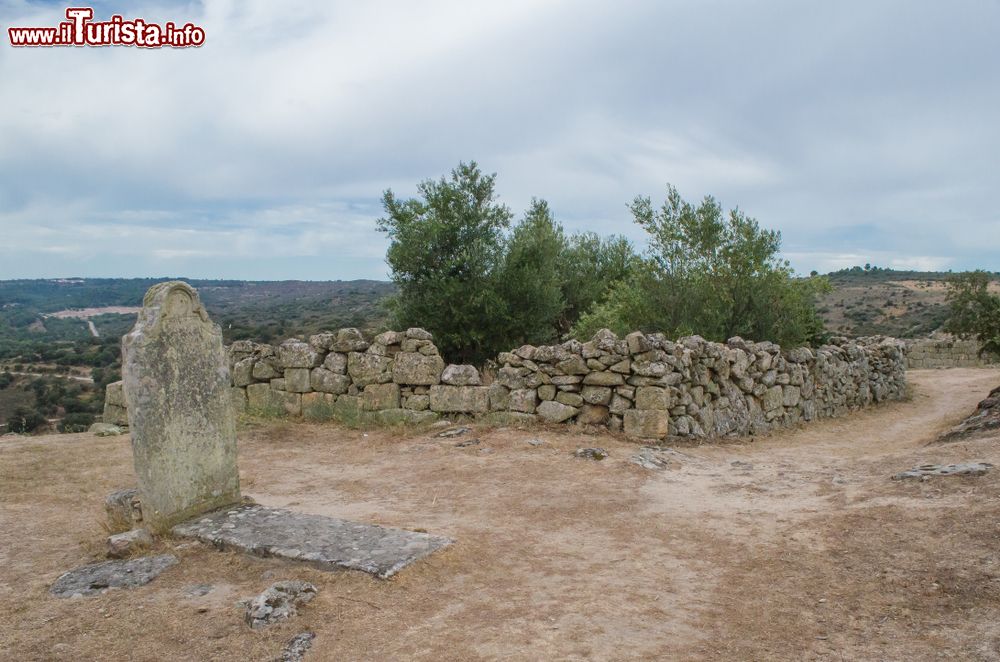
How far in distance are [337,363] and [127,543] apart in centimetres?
670

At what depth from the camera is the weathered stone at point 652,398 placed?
32.7 ft

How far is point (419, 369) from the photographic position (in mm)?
11320

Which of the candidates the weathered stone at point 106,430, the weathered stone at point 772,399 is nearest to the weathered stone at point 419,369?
the weathered stone at point 106,430

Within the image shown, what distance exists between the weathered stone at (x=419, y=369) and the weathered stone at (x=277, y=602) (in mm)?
6897

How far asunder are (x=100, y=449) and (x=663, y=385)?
831 cm

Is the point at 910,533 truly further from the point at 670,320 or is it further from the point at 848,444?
the point at 670,320

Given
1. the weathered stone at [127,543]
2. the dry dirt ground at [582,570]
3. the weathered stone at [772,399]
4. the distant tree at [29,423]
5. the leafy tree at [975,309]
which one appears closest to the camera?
the dry dirt ground at [582,570]

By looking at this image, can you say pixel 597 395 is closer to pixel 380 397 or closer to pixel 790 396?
pixel 380 397

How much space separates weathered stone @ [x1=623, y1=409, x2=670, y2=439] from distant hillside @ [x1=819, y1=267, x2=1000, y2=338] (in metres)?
24.0

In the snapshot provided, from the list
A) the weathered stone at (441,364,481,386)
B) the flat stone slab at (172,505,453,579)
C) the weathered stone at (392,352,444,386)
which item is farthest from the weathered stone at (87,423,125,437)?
the flat stone slab at (172,505,453,579)

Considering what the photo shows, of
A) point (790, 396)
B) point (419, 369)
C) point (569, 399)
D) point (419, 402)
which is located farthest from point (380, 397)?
point (790, 396)

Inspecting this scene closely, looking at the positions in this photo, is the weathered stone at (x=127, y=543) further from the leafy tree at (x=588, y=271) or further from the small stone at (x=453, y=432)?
the leafy tree at (x=588, y=271)

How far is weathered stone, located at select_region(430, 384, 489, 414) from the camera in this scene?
432 inches

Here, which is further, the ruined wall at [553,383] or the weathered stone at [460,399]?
the weathered stone at [460,399]
